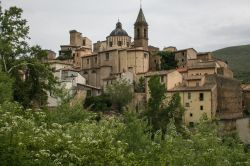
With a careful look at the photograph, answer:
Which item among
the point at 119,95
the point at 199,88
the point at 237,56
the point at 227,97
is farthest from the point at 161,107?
the point at 237,56

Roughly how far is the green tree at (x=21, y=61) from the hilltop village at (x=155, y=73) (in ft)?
81.4

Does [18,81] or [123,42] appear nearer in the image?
[18,81]

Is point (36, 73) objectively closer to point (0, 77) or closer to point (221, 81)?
point (0, 77)

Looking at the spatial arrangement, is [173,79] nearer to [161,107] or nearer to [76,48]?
[161,107]

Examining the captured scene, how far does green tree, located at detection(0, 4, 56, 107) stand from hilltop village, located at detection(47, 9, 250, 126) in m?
24.8

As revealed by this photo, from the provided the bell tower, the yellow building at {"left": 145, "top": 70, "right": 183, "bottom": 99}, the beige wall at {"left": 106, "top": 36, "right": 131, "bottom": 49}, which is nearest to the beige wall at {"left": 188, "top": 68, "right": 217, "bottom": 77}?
the yellow building at {"left": 145, "top": 70, "right": 183, "bottom": 99}

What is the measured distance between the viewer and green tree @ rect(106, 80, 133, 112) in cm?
6738

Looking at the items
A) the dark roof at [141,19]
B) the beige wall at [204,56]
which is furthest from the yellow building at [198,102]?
the dark roof at [141,19]

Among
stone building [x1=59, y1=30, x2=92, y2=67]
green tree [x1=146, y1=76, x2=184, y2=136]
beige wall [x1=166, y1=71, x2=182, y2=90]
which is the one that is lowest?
green tree [x1=146, y1=76, x2=184, y2=136]

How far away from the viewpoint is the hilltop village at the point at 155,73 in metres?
63.2

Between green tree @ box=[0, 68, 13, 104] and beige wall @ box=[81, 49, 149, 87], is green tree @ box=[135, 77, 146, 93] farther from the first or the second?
green tree @ box=[0, 68, 13, 104]

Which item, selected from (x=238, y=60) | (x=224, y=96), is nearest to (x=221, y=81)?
(x=224, y=96)

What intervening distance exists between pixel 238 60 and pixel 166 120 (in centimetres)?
10973

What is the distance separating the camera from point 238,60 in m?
162
